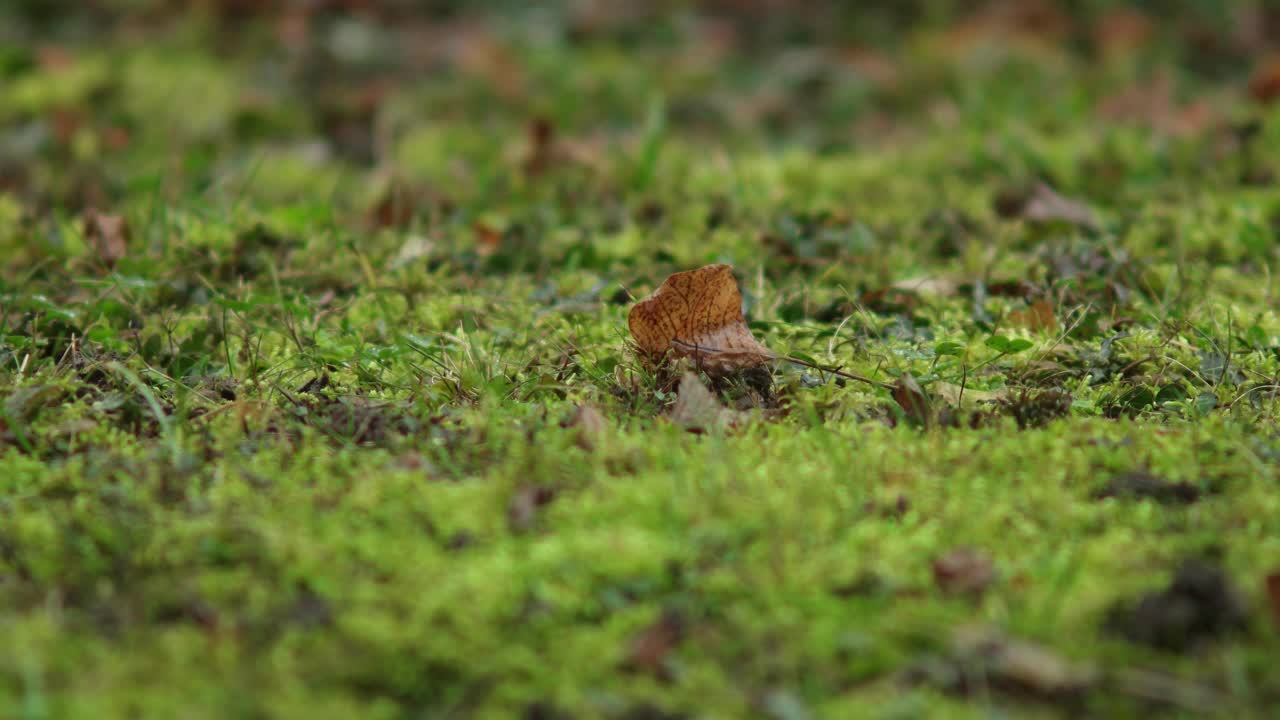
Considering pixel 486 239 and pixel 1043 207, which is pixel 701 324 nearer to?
pixel 486 239

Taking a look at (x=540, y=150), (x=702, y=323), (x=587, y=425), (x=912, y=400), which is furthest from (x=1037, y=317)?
(x=540, y=150)

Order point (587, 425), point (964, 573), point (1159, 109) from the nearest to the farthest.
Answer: point (964, 573) < point (587, 425) < point (1159, 109)

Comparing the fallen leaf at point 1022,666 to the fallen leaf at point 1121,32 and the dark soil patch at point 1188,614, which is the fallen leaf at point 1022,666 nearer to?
the dark soil patch at point 1188,614

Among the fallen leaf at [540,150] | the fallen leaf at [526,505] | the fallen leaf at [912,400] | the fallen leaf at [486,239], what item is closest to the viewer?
the fallen leaf at [526,505]

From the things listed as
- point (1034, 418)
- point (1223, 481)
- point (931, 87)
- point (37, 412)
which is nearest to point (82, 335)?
point (37, 412)

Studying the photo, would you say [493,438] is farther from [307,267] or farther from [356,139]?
[356,139]

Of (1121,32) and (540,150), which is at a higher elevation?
(1121,32)

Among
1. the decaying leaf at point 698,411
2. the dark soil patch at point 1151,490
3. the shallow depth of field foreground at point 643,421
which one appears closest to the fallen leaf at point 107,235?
the shallow depth of field foreground at point 643,421
